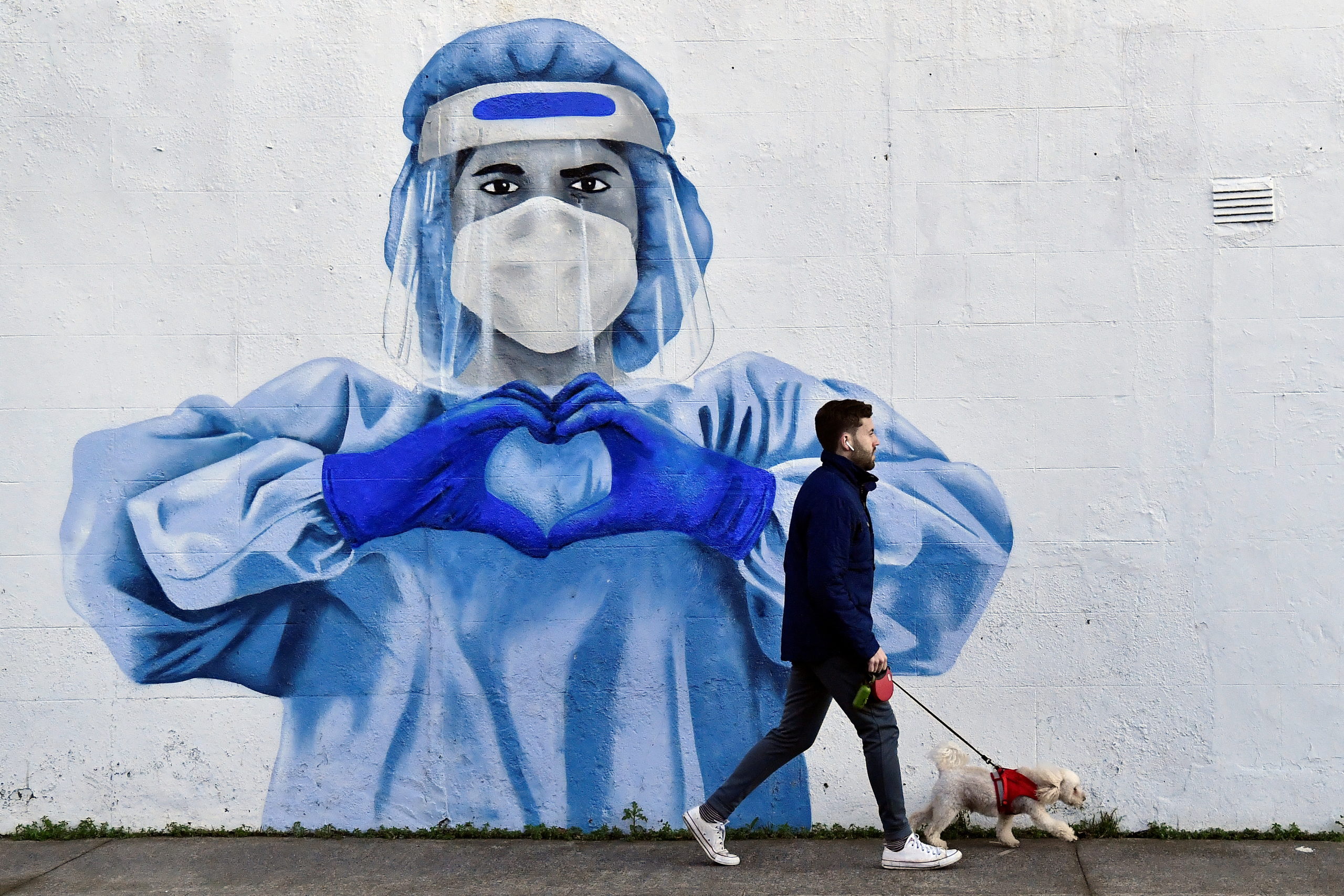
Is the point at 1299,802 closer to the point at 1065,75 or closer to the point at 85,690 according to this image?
the point at 1065,75

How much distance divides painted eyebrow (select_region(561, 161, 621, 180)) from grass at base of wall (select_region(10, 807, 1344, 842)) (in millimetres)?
2777

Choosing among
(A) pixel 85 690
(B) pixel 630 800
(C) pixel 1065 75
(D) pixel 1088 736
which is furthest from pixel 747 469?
(A) pixel 85 690

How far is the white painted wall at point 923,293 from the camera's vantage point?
4.92 meters

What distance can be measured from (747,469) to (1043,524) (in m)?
1.28

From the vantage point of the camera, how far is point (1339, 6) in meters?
4.90

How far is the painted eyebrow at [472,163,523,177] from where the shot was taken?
16.9ft

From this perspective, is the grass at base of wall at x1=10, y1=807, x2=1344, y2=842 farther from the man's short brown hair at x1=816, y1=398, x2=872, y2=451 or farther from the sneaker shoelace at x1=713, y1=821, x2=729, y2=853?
the man's short brown hair at x1=816, y1=398, x2=872, y2=451

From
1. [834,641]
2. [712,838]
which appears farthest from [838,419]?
[712,838]

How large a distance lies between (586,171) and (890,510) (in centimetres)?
199

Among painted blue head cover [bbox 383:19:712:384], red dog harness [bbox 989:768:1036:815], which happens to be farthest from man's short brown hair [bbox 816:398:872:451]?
red dog harness [bbox 989:768:1036:815]

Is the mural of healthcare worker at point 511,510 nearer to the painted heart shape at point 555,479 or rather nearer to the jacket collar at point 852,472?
the painted heart shape at point 555,479

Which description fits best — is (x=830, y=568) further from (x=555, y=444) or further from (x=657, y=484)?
(x=555, y=444)

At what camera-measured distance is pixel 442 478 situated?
16.7 ft

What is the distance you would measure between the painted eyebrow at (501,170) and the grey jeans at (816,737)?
2.44 metres
